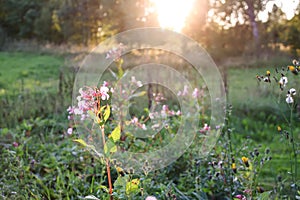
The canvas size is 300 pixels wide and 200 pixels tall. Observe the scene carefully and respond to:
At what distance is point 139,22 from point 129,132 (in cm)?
1123

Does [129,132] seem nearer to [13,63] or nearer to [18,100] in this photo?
[18,100]

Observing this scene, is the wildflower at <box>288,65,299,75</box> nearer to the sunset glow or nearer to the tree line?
the tree line

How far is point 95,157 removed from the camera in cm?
254

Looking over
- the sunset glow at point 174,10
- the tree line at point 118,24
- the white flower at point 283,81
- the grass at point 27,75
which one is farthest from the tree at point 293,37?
the white flower at point 283,81

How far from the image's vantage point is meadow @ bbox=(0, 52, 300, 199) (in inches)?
96.3

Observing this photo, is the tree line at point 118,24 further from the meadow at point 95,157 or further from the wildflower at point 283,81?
the wildflower at point 283,81

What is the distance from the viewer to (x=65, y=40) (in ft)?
62.1

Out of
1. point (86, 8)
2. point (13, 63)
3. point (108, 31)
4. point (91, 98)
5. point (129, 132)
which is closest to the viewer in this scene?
point (91, 98)

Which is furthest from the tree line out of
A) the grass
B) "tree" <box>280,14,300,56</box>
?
the grass

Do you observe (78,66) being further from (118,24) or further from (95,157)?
(118,24)

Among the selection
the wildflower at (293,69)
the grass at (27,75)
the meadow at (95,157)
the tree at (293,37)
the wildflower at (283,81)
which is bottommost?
the meadow at (95,157)

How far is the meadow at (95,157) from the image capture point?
2.45 meters

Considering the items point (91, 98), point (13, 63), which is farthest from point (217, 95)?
point (13, 63)

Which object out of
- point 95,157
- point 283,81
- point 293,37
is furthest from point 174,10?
point 293,37
